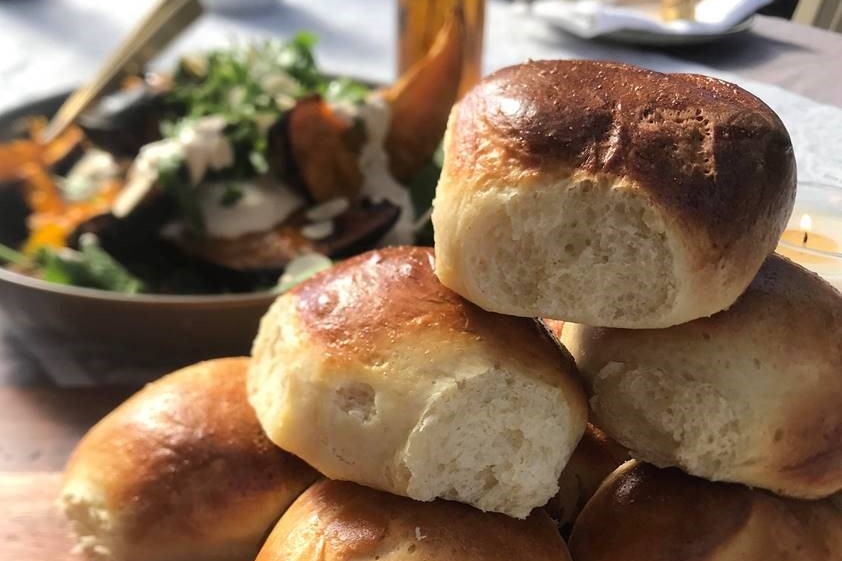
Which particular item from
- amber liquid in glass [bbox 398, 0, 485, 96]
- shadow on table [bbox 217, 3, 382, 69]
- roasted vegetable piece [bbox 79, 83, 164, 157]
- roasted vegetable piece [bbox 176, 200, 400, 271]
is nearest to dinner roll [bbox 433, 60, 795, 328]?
roasted vegetable piece [bbox 176, 200, 400, 271]

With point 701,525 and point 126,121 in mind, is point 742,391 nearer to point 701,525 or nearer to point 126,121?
point 701,525

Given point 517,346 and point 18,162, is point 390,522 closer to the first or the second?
point 517,346

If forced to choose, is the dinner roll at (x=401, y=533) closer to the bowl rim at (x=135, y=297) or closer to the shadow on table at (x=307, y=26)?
the bowl rim at (x=135, y=297)

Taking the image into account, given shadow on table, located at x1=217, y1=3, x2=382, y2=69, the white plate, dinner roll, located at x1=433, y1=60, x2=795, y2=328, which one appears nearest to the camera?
dinner roll, located at x1=433, y1=60, x2=795, y2=328

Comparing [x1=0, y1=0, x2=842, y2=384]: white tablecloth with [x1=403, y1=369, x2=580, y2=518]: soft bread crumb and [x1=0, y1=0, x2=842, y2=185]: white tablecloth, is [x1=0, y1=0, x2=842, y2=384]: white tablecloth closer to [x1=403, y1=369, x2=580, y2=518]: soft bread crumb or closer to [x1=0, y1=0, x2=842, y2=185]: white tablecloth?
[x1=0, y1=0, x2=842, y2=185]: white tablecloth

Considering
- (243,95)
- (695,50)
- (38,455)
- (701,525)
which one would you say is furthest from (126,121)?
(701,525)

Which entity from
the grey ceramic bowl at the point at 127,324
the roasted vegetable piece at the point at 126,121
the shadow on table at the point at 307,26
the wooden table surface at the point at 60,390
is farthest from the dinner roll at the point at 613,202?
the shadow on table at the point at 307,26

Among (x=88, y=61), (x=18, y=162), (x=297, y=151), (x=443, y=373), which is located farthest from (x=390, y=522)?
(x=88, y=61)
